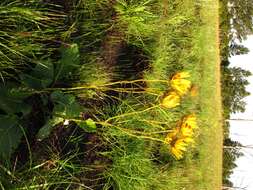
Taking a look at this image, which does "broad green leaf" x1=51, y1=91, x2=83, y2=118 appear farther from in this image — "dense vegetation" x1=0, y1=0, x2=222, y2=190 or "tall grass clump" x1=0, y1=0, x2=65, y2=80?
"tall grass clump" x1=0, y1=0, x2=65, y2=80

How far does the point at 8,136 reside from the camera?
2156 mm

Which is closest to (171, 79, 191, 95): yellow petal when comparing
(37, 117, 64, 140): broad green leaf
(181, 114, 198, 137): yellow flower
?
Result: (181, 114, 198, 137): yellow flower

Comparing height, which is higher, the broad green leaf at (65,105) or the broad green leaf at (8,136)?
the broad green leaf at (65,105)

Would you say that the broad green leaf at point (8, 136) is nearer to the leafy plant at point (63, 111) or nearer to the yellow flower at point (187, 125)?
the leafy plant at point (63, 111)

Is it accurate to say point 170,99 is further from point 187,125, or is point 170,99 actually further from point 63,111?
point 63,111

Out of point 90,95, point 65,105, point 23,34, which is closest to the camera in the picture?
point 23,34

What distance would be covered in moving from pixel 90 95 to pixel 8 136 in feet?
1.49

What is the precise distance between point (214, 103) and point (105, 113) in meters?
2.04

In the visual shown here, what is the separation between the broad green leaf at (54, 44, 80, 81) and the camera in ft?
7.49

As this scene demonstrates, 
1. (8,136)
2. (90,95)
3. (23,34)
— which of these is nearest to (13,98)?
(8,136)

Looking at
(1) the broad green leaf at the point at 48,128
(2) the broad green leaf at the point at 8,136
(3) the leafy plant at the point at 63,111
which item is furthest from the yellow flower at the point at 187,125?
(2) the broad green leaf at the point at 8,136

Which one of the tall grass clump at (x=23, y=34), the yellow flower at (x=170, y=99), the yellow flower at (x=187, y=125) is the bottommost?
the yellow flower at (x=187, y=125)

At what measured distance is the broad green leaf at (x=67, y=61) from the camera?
228 centimetres

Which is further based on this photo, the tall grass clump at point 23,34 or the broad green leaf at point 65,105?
the broad green leaf at point 65,105
